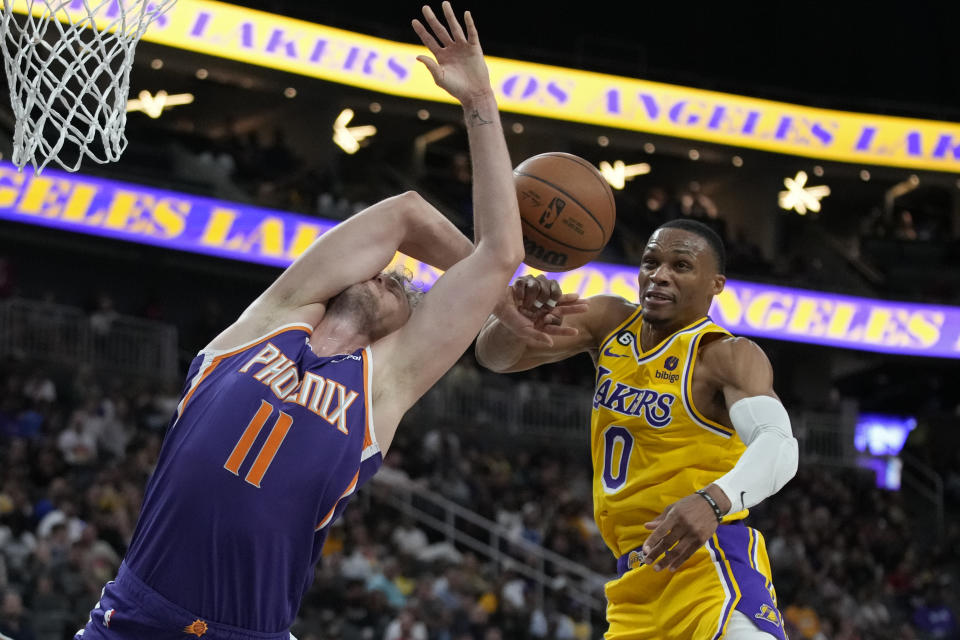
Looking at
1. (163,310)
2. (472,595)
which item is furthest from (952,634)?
(163,310)

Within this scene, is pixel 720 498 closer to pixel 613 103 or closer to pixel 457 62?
pixel 457 62

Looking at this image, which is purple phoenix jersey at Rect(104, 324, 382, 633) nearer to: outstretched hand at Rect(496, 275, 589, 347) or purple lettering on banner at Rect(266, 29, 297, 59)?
outstretched hand at Rect(496, 275, 589, 347)

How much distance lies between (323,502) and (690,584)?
5.71 ft

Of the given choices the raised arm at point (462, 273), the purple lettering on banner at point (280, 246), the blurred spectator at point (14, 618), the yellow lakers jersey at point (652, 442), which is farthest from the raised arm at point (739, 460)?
the purple lettering on banner at point (280, 246)

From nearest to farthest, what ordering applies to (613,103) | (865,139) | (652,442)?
1. (652,442)
2. (613,103)
3. (865,139)

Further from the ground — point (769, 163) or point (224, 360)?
point (769, 163)

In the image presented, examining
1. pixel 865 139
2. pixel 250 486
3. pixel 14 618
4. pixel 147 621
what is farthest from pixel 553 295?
pixel 865 139

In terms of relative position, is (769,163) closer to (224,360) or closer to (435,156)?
(435,156)

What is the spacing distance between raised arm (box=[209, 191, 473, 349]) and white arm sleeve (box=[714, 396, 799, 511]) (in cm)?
127

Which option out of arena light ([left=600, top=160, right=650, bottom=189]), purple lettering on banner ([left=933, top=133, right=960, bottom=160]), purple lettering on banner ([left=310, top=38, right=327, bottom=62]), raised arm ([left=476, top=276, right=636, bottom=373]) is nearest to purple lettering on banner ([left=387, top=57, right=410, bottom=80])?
purple lettering on banner ([left=310, top=38, right=327, bottom=62])

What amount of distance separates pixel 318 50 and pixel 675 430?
15.4 metres

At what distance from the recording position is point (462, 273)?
3.42 m

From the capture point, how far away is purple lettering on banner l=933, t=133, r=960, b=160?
74.4 ft

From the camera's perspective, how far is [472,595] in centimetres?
1187
